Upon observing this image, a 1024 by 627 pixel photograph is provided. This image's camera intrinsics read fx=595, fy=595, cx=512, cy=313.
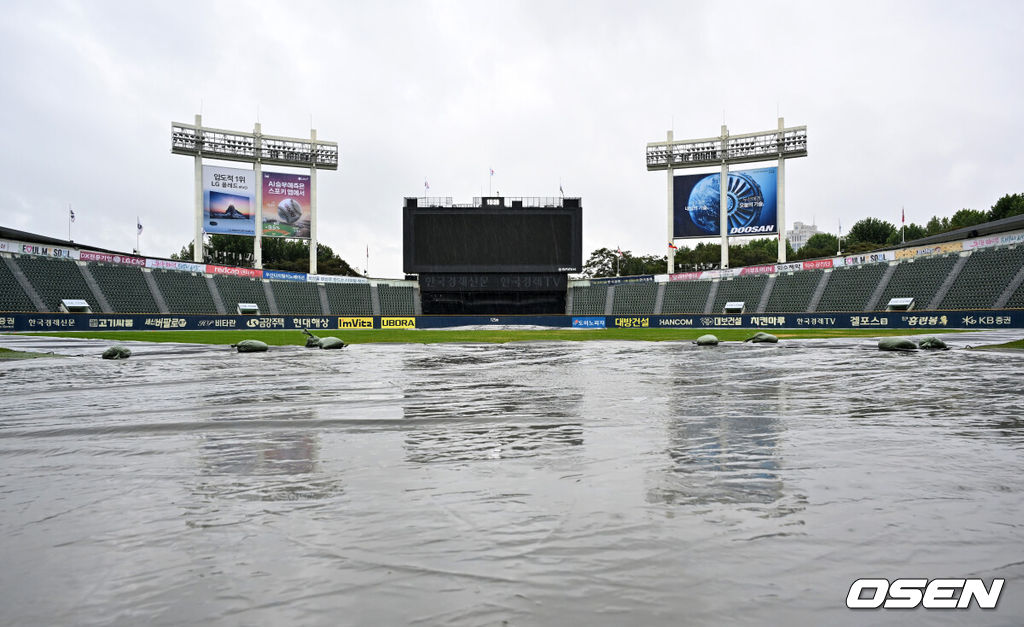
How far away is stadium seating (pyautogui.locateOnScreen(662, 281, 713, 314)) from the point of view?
61969mm

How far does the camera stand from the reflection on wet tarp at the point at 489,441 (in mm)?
5094

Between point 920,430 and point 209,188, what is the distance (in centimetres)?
6343

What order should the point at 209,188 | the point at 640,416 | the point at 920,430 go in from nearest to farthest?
the point at 920,430 < the point at 640,416 < the point at 209,188

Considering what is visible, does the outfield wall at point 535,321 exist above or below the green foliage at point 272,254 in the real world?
below

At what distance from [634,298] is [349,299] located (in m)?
31.7

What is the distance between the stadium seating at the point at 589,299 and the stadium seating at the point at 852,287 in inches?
882

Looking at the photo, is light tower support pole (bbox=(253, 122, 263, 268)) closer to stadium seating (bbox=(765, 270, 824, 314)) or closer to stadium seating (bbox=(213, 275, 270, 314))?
stadium seating (bbox=(213, 275, 270, 314))

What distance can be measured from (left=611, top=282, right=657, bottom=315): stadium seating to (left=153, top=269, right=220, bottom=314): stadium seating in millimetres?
40230

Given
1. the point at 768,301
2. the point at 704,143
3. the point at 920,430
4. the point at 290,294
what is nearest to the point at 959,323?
the point at 768,301

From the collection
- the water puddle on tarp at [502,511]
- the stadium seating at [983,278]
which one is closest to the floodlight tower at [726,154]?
the stadium seating at [983,278]

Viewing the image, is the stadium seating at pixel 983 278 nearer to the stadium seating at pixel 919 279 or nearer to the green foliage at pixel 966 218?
the stadium seating at pixel 919 279

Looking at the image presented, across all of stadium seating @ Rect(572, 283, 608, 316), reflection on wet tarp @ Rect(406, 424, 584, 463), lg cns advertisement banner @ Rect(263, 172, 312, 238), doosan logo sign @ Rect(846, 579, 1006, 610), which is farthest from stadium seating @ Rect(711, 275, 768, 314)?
doosan logo sign @ Rect(846, 579, 1006, 610)

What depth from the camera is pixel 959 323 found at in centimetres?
4300

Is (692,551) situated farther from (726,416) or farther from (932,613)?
(726,416)
